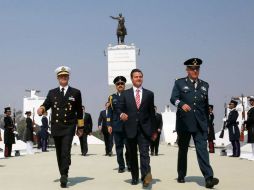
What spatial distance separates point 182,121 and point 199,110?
312 mm

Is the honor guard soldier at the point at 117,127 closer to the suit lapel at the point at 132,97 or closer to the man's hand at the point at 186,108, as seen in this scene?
the suit lapel at the point at 132,97

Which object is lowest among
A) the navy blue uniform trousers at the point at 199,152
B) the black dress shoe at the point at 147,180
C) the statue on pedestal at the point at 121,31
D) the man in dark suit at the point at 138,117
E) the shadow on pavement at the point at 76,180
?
the shadow on pavement at the point at 76,180

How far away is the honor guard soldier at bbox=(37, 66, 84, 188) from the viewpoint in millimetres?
7279

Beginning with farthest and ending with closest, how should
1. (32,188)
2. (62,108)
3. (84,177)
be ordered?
(84,177), (62,108), (32,188)

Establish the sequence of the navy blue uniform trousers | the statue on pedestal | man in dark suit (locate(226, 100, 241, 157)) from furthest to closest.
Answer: the statue on pedestal → man in dark suit (locate(226, 100, 241, 157)) → the navy blue uniform trousers

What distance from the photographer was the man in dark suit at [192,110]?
22.8 feet

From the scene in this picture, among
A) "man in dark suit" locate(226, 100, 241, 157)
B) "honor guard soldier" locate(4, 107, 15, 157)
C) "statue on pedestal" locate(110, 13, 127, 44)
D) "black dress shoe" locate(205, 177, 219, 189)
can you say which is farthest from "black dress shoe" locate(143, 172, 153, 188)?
"statue on pedestal" locate(110, 13, 127, 44)

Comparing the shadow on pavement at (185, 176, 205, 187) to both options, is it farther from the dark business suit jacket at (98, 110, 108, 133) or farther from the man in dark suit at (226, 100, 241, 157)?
the dark business suit jacket at (98, 110, 108, 133)

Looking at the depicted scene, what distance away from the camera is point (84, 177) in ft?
27.8

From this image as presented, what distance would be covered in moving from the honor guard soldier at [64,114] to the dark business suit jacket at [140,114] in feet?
2.89

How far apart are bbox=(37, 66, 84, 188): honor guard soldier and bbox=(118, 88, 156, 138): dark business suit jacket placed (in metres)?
0.88

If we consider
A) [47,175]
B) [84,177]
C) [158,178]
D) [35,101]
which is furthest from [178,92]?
[35,101]

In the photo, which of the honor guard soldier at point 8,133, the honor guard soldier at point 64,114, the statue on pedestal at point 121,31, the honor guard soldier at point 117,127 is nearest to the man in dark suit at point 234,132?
the honor guard soldier at point 117,127

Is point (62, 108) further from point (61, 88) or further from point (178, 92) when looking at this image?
point (178, 92)
